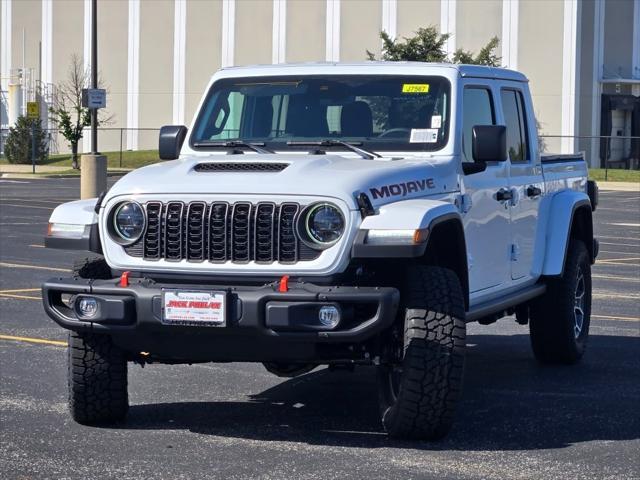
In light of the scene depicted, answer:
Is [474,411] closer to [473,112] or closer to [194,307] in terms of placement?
[473,112]

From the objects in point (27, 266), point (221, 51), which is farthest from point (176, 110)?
point (27, 266)

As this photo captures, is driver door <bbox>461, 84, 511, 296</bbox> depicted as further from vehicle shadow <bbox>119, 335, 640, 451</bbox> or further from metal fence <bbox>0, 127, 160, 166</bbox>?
metal fence <bbox>0, 127, 160, 166</bbox>

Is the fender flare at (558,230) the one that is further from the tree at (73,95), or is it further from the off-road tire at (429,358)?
the tree at (73,95)

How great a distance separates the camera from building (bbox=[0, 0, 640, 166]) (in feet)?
191

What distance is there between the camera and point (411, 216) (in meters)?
7.28

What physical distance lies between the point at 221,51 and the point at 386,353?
57490 millimetres

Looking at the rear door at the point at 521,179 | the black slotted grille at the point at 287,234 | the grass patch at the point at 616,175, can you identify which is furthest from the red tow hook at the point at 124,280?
the grass patch at the point at 616,175

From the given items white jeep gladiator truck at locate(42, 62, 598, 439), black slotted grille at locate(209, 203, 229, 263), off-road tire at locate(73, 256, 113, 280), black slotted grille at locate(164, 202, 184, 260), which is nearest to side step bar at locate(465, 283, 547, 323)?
white jeep gladiator truck at locate(42, 62, 598, 439)

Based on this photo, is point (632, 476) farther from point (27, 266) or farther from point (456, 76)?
point (27, 266)

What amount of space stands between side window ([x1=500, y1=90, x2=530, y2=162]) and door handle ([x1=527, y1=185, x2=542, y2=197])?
21 cm

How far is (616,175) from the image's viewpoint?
174 feet

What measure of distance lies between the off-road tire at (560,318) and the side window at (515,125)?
99cm

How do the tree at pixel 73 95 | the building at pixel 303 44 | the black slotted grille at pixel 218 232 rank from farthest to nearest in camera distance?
1. the tree at pixel 73 95
2. the building at pixel 303 44
3. the black slotted grille at pixel 218 232

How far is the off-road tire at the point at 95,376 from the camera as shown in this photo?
25.8ft
